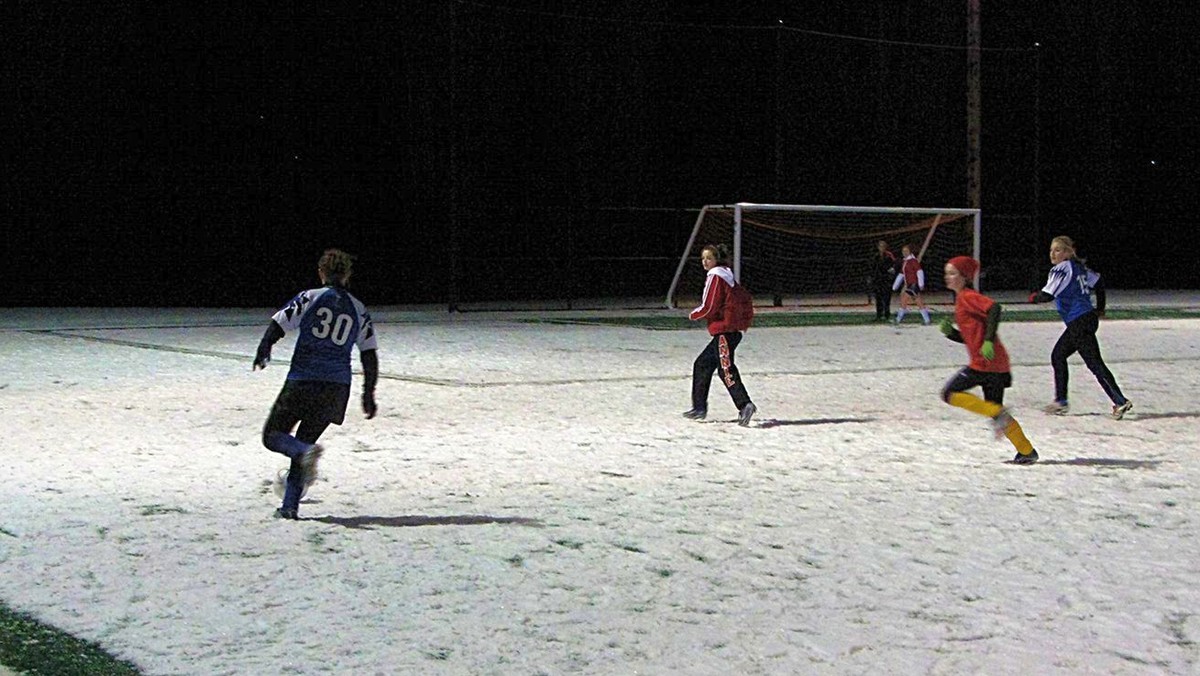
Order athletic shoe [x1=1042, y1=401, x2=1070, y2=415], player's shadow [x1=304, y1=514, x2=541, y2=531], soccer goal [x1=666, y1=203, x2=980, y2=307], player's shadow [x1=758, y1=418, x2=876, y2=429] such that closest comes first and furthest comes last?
player's shadow [x1=304, y1=514, x2=541, y2=531], player's shadow [x1=758, y1=418, x2=876, y2=429], athletic shoe [x1=1042, y1=401, x2=1070, y2=415], soccer goal [x1=666, y1=203, x2=980, y2=307]

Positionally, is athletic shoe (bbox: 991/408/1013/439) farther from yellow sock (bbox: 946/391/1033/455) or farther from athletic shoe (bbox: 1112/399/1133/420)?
athletic shoe (bbox: 1112/399/1133/420)

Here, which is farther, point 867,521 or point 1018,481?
point 1018,481

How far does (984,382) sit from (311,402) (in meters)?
4.60

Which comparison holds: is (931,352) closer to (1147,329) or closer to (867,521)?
(1147,329)

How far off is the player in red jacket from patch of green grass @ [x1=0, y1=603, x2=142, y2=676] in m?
6.80

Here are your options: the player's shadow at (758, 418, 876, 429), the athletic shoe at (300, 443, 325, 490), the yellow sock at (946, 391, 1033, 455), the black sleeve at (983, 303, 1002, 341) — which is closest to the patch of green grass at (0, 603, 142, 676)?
the athletic shoe at (300, 443, 325, 490)

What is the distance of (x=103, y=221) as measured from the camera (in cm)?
2925

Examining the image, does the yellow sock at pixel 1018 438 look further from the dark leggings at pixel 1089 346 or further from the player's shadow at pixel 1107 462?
the dark leggings at pixel 1089 346

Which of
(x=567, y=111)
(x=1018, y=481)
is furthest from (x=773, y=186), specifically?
(x=1018, y=481)

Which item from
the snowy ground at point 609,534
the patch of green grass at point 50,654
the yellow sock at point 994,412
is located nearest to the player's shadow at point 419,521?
the snowy ground at point 609,534

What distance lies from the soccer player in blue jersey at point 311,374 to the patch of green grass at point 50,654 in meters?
2.21

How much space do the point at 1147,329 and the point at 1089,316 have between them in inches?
548

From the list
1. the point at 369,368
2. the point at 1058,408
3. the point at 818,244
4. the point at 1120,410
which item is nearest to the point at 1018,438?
the point at 1120,410

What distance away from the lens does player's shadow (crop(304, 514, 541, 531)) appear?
7652mm
